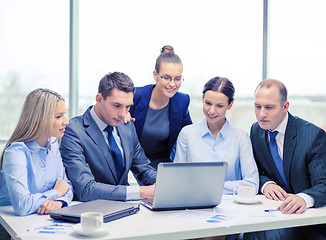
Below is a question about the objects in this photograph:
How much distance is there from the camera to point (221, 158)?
2596 mm

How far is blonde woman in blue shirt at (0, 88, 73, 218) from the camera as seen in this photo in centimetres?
184

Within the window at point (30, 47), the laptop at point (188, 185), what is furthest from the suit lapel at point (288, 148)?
the window at point (30, 47)

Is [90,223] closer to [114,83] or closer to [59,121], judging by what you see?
[59,121]

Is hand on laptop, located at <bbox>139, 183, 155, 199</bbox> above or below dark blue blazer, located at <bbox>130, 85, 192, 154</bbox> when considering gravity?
below

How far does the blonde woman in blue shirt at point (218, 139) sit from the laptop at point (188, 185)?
604mm

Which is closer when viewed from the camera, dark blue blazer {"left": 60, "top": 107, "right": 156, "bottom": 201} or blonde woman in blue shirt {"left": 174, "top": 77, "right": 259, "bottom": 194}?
dark blue blazer {"left": 60, "top": 107, "right": 156, "bottom": 201}

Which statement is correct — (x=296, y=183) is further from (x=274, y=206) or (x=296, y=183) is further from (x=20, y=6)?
(x=20, y=6)

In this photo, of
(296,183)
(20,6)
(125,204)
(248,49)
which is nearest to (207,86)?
(296,183)

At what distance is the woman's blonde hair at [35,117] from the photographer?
1.97m

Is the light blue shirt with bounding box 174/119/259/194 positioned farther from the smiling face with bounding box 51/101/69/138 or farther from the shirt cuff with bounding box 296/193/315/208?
the smiling face with bounding box 51/101/69/138

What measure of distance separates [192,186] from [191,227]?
27cm

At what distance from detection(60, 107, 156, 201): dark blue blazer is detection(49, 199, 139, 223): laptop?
0.24 meters

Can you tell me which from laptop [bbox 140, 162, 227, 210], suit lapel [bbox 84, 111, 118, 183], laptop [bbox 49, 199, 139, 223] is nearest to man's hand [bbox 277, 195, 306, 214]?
laptop [bbox 140, 162, 227, 210]

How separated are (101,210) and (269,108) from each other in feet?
4.17
